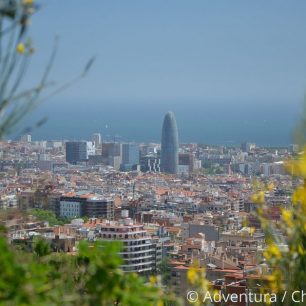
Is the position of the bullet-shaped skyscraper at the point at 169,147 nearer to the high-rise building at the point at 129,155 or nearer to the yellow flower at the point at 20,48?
the high-rise building at the point at 129,155

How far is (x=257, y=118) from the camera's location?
250 feet

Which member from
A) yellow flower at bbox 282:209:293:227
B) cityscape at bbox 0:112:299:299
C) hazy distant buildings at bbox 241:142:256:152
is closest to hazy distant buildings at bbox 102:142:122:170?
cityscape at bbox 0:112:299:299

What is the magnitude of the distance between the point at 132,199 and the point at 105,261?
32981mm

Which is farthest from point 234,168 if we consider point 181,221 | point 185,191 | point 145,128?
point 145,128

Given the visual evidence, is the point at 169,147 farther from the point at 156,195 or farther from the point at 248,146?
the point at 156,195

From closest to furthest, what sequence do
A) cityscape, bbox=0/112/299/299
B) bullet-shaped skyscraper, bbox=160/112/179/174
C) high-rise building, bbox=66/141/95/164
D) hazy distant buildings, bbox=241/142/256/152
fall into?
cityscape, bbox=0/112/299/299 → hazy distant buildings, bbox=241/142/256/152 → bullet-shaped skyscraper, bbox=160/112/179/174 → high-rise building, bbox=66/141/95/164

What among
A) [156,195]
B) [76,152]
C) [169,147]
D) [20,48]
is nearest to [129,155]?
[169,147]

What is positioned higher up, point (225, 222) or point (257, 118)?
point (257, 118)

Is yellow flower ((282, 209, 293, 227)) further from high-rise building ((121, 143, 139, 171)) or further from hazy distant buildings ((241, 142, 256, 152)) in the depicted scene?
high-rise building ((121, 143, 139, 171))

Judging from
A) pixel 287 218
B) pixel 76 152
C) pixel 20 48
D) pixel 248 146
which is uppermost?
pixel 248 146

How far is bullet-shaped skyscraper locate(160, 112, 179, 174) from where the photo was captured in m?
51.9

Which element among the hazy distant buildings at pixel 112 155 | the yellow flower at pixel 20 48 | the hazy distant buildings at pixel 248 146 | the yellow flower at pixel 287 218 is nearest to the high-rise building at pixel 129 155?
the hazy distant buildings at pixel 112 155

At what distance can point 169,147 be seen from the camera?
5331cm

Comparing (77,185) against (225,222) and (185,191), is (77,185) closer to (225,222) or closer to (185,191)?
(185,191)
